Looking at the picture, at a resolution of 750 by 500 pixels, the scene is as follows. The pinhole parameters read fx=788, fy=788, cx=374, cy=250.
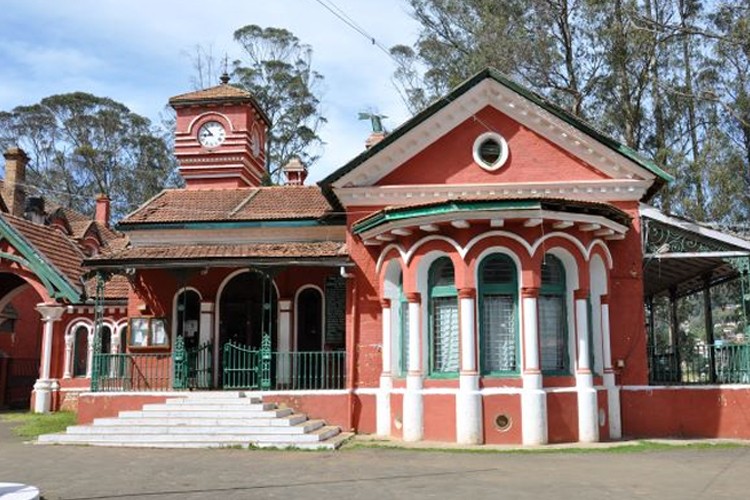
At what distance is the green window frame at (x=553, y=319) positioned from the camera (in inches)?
591

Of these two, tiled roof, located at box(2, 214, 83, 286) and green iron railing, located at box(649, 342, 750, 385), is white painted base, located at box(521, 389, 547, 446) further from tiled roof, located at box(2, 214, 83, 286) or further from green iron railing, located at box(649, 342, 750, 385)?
tiled roof, located at box(2, 214, 83, 286)

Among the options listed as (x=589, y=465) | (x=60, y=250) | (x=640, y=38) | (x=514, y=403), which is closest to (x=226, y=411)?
(x=514, y=403)

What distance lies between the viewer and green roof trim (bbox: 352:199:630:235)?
1422 centimetres

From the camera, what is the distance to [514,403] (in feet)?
47.0

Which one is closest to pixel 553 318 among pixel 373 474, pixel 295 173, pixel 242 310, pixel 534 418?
pixel 534 418

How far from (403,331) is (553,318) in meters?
3.01

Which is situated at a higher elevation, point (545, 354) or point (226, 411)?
point (545, 354)

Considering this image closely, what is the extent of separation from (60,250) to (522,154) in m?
15.4

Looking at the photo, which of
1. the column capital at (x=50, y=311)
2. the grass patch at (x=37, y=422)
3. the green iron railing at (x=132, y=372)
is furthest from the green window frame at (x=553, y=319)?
the column capital at (x=50, y=311)

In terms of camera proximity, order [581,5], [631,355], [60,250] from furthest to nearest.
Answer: [581,5]
[60,250]
[631,355]

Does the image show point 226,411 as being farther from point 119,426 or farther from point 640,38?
point 640,38

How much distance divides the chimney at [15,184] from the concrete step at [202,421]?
20.2 meters

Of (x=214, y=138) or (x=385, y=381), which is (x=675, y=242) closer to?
(x=385, y=381)

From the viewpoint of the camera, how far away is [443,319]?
1527cm
